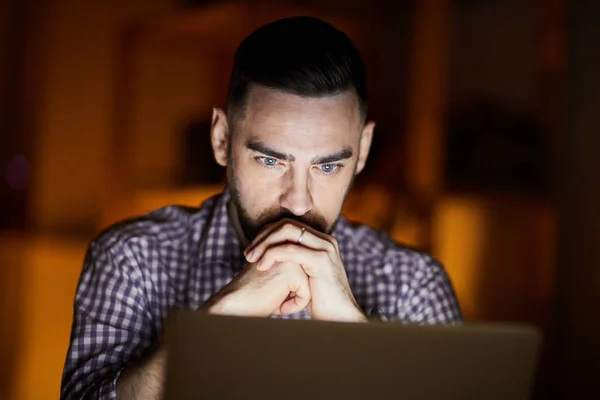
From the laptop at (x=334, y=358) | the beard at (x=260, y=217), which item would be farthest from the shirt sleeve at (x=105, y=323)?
the laptop at (x=334, y=358)

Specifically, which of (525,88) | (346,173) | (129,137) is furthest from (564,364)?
(129,137)

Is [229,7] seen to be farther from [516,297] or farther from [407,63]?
[516,297]

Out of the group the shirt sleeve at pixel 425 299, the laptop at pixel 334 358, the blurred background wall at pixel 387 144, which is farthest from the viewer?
the blurred background wall at pixel 387 144

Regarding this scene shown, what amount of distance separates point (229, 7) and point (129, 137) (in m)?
0.69

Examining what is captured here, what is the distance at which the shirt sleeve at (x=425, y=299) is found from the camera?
1.40m

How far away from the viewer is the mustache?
3.89 feet

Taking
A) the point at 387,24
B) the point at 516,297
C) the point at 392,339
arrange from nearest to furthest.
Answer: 1. the point at 392,339
2. the point at 516,297
3. the point at 387,24

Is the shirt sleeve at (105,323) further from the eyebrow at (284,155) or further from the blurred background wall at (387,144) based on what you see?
the blurred background wall at (387,144)

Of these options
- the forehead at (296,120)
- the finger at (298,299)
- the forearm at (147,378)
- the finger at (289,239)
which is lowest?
the forearm at (147,378)

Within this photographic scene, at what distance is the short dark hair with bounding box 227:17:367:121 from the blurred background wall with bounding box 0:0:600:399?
966 mm

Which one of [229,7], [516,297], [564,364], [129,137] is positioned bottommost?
[564,364]

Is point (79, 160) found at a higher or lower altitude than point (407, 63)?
lower

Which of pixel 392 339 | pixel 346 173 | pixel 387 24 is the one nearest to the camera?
pixel 392 339

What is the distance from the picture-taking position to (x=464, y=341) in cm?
75
